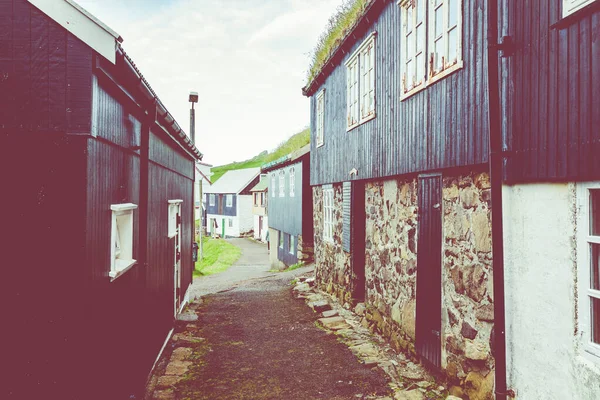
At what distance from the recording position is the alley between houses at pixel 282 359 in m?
6.15

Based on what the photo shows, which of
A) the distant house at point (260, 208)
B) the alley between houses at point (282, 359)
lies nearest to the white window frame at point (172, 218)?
the alley between houses at point (282, 359)

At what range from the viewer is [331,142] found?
11820mm

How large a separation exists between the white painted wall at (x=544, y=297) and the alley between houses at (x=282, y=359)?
5.84 ft

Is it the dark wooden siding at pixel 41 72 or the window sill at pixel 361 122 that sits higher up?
the window sill at pixel 361 122

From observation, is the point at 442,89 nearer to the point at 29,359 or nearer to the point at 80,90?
the point at 80,90

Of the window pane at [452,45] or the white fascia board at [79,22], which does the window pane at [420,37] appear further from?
the white fascia board at [79,22]

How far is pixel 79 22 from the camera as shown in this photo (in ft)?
13.6

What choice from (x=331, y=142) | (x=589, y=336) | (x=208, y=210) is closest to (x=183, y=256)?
(x=331, y=142)

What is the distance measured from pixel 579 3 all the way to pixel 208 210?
2045 inches

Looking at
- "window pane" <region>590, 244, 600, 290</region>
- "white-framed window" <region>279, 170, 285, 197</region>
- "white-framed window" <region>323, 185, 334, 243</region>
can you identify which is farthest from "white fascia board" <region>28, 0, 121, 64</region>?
"white-framed window" <region>279, 170, 285, 197</region>

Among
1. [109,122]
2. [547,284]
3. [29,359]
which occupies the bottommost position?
[29,359]

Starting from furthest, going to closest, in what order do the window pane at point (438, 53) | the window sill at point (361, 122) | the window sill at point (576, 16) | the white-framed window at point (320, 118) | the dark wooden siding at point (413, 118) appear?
1. the white-framed window at point (320, 118)
2. the window sill at point (361, 122)
3. the window pane at point (438, 53)
4. the dark wooden siding at point (413, 118)
5. the window sill at point (576, 16)

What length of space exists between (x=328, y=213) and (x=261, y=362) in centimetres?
585

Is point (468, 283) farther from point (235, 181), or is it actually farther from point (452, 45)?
point (235, 181)
